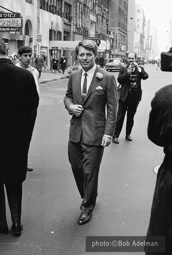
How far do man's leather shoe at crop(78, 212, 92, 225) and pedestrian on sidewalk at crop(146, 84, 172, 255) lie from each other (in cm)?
189

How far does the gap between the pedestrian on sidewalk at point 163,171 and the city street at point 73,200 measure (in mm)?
1378

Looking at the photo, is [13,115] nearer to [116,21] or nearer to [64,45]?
[64,45]

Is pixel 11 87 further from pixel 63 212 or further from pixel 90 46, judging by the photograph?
pixel 63 212

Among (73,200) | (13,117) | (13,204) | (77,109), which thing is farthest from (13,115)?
(73,200)

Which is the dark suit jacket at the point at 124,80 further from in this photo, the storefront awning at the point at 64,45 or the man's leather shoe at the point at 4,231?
the storefront awning at the point at 64,45

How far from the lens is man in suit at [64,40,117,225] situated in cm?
426

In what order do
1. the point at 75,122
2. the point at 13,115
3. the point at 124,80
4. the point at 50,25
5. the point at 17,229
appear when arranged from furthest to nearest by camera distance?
the point at 50,25 → the point at 124,80 → the point at 75,122 → the point at 17,229 → the point at 13,115

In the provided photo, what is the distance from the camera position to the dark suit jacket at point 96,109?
4.27m

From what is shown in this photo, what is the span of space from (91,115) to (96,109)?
8cm

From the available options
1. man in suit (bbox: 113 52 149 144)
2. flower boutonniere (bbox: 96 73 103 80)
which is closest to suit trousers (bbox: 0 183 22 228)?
flower boutonniere (bbox: 96 73 103 80)

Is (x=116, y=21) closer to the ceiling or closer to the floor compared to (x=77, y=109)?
closer to the ceiling

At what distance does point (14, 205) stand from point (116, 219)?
3.81ft

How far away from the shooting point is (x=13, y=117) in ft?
12.2

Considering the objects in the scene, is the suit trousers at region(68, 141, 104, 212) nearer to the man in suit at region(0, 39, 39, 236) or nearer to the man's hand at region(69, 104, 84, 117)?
the man's hand at region(69, 104, 84, 117)
